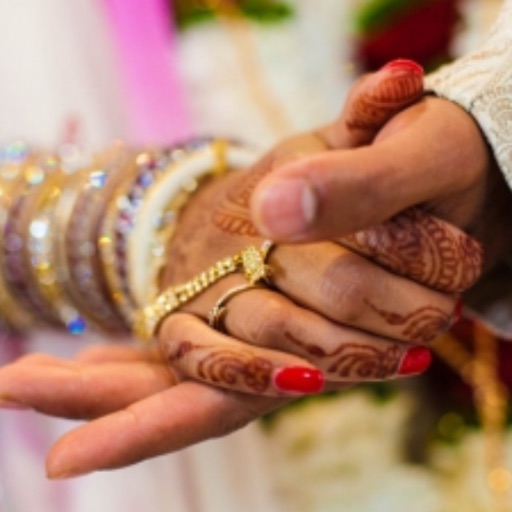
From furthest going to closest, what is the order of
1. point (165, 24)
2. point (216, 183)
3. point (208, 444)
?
point (165, 24) → point (208, 444) → point (216, 183)

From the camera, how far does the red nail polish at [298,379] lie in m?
0.47

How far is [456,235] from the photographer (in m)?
0.48

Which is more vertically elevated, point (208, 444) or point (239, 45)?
point (239, 45)

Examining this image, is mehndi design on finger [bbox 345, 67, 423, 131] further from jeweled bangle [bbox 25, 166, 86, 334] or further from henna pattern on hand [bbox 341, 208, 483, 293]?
jeweled bangle [bbox 25, 166, 86, 334]

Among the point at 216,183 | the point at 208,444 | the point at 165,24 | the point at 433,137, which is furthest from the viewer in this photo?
the point at 165,24

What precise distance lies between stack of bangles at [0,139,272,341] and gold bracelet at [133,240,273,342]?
0.16 feet

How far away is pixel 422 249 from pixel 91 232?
0.31 meters

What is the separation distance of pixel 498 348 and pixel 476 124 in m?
0.54

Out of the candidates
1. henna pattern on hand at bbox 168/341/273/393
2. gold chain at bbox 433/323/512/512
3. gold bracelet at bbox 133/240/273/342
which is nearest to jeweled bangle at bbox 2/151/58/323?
gold bracelet at bbox 133/240/273/342

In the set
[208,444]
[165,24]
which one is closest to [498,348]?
[208,444]

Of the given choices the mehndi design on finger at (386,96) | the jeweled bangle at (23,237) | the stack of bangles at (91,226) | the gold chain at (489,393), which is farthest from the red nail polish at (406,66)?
the gold chain at (489,393)

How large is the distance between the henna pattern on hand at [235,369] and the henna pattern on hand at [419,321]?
0.23 feet

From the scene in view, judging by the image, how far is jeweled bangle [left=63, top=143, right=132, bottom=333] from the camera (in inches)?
27.0

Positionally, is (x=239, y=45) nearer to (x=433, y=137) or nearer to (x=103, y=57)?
(x=103, y=57)
